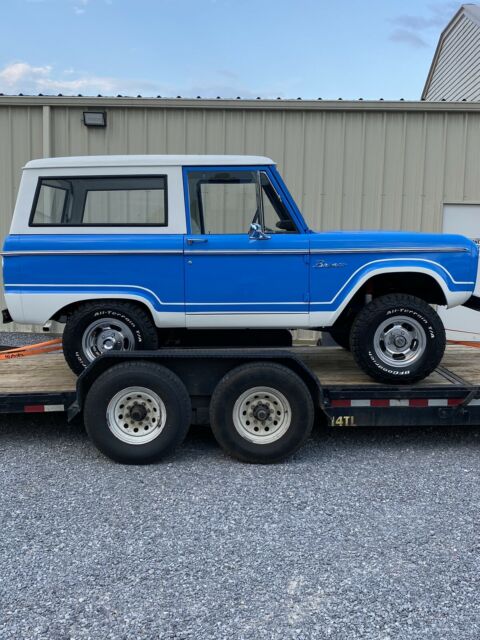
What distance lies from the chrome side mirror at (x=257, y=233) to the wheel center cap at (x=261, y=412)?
137 centimetres

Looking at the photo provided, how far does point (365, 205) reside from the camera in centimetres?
1022

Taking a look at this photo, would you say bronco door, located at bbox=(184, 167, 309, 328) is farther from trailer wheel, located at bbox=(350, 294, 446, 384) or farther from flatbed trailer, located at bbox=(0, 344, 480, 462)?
trailer wheel, located at bbox=(350, 294, 446, 384)

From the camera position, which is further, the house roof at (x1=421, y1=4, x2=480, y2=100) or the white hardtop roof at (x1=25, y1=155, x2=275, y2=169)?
the house roof at (x1=421, y1=4, x2=480, y2=100)

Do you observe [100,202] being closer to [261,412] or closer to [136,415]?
[136,415]

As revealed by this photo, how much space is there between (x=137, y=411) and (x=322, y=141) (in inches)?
270

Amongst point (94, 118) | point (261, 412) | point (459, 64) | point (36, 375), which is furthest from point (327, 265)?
point (459, 64)

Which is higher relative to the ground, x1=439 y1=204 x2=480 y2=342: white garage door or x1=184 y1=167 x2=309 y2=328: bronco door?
x1=439 y1=204 x2=480 y2=342: white garage door

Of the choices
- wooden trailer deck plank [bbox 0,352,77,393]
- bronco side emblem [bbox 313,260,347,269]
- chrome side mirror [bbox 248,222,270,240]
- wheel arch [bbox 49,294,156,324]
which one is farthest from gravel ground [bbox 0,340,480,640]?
chrome side mirror [bbox 248,222,270,240]

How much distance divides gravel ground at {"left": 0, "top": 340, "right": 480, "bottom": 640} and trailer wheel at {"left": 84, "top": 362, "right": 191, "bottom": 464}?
0.17m

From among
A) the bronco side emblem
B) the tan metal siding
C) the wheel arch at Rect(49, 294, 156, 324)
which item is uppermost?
the tan metal siding

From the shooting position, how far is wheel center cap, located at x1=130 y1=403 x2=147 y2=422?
4758 millimetres

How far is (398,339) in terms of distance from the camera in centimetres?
503

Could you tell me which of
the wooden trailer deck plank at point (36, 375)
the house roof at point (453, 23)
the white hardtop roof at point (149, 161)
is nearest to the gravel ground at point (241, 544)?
the wooden trailer deck plank at point (36, 375)

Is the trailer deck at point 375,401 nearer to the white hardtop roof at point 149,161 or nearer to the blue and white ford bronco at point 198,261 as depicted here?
the blue and white ford bronco at point 198,261
